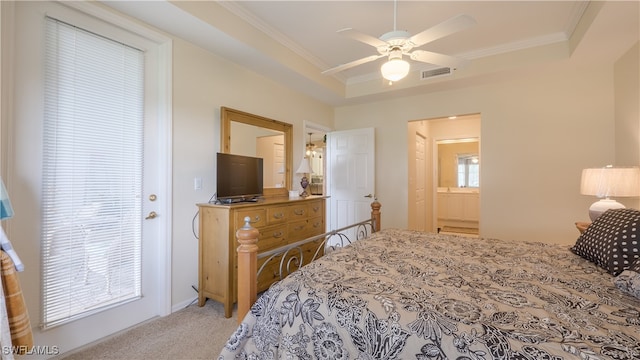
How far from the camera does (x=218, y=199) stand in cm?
263

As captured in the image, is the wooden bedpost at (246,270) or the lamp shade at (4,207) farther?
the wooden bedpost at (246,270)

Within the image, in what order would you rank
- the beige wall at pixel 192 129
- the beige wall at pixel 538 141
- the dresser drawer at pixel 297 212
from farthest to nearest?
1. the beige wall at pixel 538 141
2. the dresser drawer at pixel 297 212
3. the beige wall at pixel 192 129

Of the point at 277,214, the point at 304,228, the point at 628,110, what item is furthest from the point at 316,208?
the point at 628,110

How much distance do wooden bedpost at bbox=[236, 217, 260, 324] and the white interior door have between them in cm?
312

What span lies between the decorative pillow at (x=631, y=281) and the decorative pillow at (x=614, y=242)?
0.16m

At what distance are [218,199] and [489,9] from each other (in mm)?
3143

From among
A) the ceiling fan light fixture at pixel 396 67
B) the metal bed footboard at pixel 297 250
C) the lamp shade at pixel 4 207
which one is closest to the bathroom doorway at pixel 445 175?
the metal bed footboard at pixel 297 250

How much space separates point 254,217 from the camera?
261cm

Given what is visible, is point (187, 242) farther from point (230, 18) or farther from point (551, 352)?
point (551, 352)

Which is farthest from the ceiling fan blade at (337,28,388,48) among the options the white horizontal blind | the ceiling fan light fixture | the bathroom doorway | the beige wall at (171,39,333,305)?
the bathroom doorway

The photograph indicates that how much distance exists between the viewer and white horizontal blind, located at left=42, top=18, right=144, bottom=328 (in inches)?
73.0

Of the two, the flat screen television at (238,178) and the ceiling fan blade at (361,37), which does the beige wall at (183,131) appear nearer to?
the flat screen television at (238,178)

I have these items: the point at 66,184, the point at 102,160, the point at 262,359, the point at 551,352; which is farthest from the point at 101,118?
the point at 551,352

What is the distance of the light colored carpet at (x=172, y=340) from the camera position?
188 centimetres
